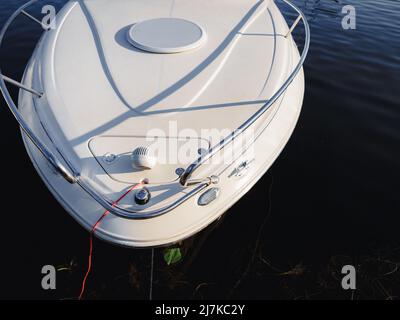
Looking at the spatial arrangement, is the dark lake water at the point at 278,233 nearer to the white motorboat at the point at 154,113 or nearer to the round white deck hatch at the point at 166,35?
the white motorboat at the point at 154,113

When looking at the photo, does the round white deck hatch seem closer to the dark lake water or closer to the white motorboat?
the white motorboat

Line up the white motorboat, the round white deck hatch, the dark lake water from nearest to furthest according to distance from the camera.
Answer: the white motorboat
the dark lake water
the round white deck hatch

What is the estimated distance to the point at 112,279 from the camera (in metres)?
2.71

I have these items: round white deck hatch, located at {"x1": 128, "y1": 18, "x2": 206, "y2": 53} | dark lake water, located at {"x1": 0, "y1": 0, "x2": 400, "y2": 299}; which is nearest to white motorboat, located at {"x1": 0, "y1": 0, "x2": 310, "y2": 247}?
round white deck hatch, located at {"x1": 128, "y1": 18, "x2": 206, "y2": 53}

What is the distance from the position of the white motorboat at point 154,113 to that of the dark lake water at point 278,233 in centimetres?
79

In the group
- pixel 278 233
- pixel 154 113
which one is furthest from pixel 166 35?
pixel 278 233

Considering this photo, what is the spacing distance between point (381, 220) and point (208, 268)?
6.55 feet

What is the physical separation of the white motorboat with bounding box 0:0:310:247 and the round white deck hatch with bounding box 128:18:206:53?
0.04 ft

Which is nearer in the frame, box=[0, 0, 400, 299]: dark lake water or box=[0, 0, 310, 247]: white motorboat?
box=[0, 0, 310, 247]: white motorboat

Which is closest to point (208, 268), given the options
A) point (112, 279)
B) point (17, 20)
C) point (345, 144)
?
point (112, 279)

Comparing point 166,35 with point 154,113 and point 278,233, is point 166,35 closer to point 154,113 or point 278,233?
point 154,113

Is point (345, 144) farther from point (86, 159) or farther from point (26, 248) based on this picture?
point (26, 248)

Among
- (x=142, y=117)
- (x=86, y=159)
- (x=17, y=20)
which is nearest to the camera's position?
(x=86, y=159)

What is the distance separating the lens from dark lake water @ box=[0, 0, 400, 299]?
107 inches
